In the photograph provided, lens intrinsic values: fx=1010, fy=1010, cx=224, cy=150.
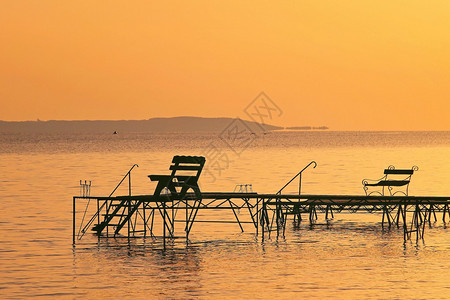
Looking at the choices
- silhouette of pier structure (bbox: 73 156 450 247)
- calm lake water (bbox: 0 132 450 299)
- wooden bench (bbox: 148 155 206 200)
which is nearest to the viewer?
calm lake water (bbox: 0 132 450 299)

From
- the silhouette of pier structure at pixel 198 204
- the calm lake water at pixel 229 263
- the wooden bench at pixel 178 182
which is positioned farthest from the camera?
the silhouette of pier structure at pixel 198 204

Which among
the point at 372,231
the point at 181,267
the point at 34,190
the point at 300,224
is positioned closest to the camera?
the point at 181,267

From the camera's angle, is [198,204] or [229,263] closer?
[229,263]

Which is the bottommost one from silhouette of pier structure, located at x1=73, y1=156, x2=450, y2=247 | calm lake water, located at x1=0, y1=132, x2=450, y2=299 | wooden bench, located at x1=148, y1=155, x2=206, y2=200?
calm lake water, located at x1=0, y1=132, x2=450, y2=299

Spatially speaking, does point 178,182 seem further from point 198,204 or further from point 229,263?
point 198,204

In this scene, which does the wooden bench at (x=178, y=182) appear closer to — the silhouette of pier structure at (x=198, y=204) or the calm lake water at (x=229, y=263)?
the silhouette of pier structure at (x=198, y=204)

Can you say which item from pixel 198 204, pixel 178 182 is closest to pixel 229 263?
pixel 178 182

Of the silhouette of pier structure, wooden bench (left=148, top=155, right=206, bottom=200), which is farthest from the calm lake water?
wooden bench (left=148, top=155, right=206, bottom=200)

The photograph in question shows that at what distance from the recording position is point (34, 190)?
49.9m

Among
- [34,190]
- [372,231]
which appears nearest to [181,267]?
[372,231]

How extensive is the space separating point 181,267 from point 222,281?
6.77 feet

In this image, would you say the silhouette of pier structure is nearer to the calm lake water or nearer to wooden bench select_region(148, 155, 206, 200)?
wooden bench select_region(148, 155, 206, 200)

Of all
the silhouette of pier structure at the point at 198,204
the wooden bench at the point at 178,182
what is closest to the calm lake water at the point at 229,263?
the silhouette of pier structure at the point at 198,204

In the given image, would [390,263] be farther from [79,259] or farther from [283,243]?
[79,259]
